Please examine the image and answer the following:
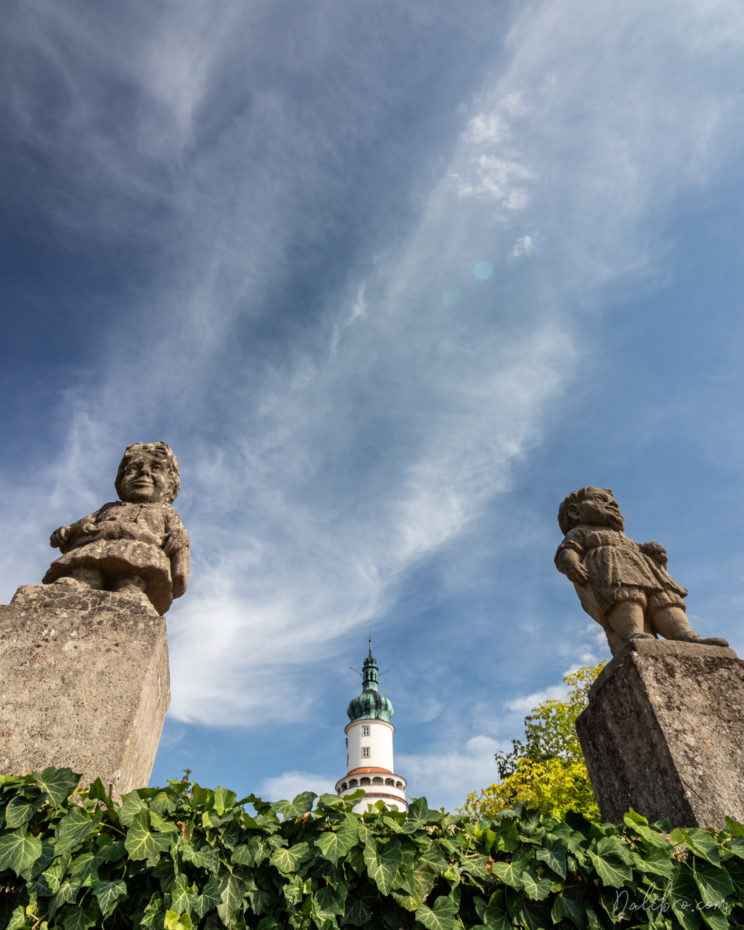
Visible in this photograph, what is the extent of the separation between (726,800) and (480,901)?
1902 millimetres

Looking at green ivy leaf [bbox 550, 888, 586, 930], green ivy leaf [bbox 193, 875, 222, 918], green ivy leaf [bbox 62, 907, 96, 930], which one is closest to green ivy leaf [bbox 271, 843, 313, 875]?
green ivy leaf [bbox 193, 875, 222, 918]

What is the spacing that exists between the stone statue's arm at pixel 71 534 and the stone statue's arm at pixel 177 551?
0.57 meters

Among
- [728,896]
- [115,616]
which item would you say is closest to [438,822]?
[728,896]

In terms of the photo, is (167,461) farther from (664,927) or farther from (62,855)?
(664,927)

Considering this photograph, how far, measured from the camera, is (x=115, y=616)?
3957 mm

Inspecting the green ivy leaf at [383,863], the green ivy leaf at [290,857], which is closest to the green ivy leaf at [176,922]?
the green ivy leaf at [290,857]

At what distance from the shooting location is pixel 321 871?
242cm

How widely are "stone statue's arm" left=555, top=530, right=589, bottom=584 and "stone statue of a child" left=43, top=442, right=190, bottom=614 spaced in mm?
3179

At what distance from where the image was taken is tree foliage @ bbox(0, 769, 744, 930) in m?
2.35

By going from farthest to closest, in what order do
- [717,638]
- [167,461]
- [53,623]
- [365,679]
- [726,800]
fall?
[365,679] → [167,461] → [717,638] → [53,623] → [726,800]

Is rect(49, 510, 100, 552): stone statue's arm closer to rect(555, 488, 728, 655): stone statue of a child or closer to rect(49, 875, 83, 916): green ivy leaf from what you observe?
rect(49, 875, 83, 916): green ivy leaf

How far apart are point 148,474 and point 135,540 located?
0.82 metres

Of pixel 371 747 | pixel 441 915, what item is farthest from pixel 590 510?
pixel 371 747

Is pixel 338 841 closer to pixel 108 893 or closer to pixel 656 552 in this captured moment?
pixel 108 893
